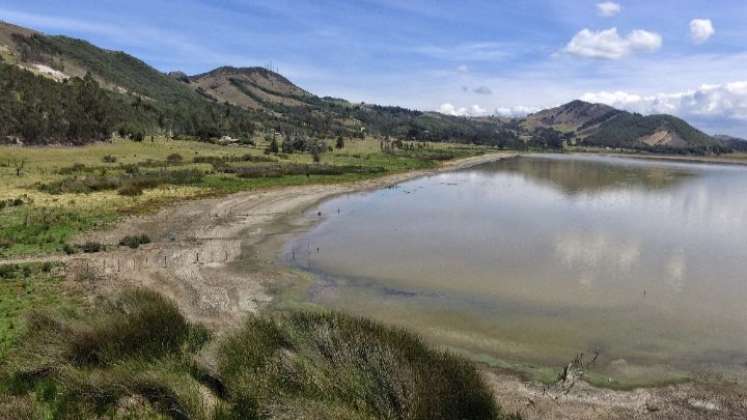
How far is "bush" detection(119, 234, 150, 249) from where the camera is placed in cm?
2975

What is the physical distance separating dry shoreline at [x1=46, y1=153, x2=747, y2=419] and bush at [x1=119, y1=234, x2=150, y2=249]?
641mm

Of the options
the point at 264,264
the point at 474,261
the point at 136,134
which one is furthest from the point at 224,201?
the point at 136,134

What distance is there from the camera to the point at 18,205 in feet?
123

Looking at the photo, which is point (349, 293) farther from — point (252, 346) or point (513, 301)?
point (252, 346)

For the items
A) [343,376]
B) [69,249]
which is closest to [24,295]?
[69,249]

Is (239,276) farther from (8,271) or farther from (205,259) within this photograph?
(8,271)

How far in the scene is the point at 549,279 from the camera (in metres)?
27.4

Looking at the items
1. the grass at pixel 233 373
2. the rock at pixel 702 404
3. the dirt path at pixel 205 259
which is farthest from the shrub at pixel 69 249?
the rock at pixel 702 404

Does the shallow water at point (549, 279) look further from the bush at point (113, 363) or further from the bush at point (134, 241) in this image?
the bush at point (113, 363)

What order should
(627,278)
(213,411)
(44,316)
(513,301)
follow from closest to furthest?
(213,411) < (44,316) < (513,301) < (627,278)

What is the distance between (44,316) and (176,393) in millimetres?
6316

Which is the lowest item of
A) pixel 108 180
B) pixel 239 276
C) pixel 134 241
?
pixel 239 276

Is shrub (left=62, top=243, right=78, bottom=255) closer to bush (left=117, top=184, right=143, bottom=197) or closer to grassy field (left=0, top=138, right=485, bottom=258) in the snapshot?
grassy field (left=0, top=138, right=485, bottom=258)

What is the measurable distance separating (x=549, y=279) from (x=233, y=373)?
20486mm
